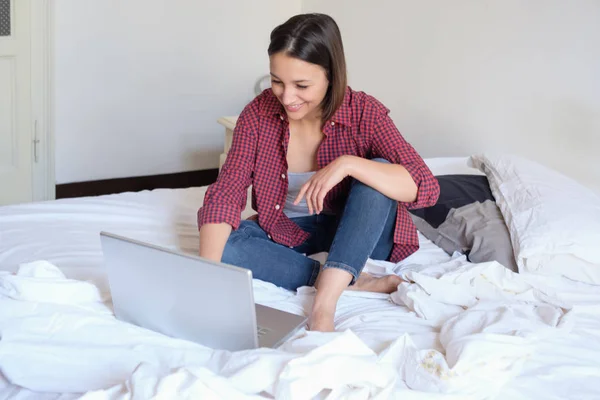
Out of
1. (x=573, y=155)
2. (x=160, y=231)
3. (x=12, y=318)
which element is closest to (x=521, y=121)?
(x=573, y=155)

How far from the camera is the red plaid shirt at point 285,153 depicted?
171 centimetres

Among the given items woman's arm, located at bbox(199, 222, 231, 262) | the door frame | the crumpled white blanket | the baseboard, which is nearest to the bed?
the crumpled white blanket

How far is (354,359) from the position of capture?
1.09 metres

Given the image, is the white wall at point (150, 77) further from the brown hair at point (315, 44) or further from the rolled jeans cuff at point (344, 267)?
the rolled jeans cuff at point (344, 267)

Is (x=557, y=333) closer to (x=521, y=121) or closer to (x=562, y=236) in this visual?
(x=562, y=236)

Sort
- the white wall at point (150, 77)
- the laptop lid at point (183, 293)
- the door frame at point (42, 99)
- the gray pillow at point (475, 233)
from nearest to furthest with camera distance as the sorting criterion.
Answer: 1. the laptop lid at point (183, 293)
2. the gray pillow at point (475, 233)
3. the door frame at point (42, 99)
4. the white wall at point (150, 77)

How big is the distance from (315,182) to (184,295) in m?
0.46

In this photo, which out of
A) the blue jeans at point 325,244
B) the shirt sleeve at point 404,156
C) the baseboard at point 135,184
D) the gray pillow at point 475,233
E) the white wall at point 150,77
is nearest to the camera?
the blue jeans at point 325,244

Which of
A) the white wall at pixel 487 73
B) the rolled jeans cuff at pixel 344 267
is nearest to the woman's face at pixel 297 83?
the rolled jeans cuff at pixel 344 267

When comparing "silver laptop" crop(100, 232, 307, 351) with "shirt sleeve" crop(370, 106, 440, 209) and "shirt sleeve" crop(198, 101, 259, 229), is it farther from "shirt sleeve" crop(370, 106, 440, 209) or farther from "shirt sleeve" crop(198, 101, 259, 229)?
"shirt sleeve" crop(370, 106, 440, 209)

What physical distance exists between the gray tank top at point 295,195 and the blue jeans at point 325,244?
2cm

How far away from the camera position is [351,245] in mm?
1542

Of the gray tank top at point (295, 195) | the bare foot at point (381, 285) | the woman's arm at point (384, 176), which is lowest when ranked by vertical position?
the bare foot at point (381, 285)

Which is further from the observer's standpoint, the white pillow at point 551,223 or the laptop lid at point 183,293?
the white pillow at point 551,223
